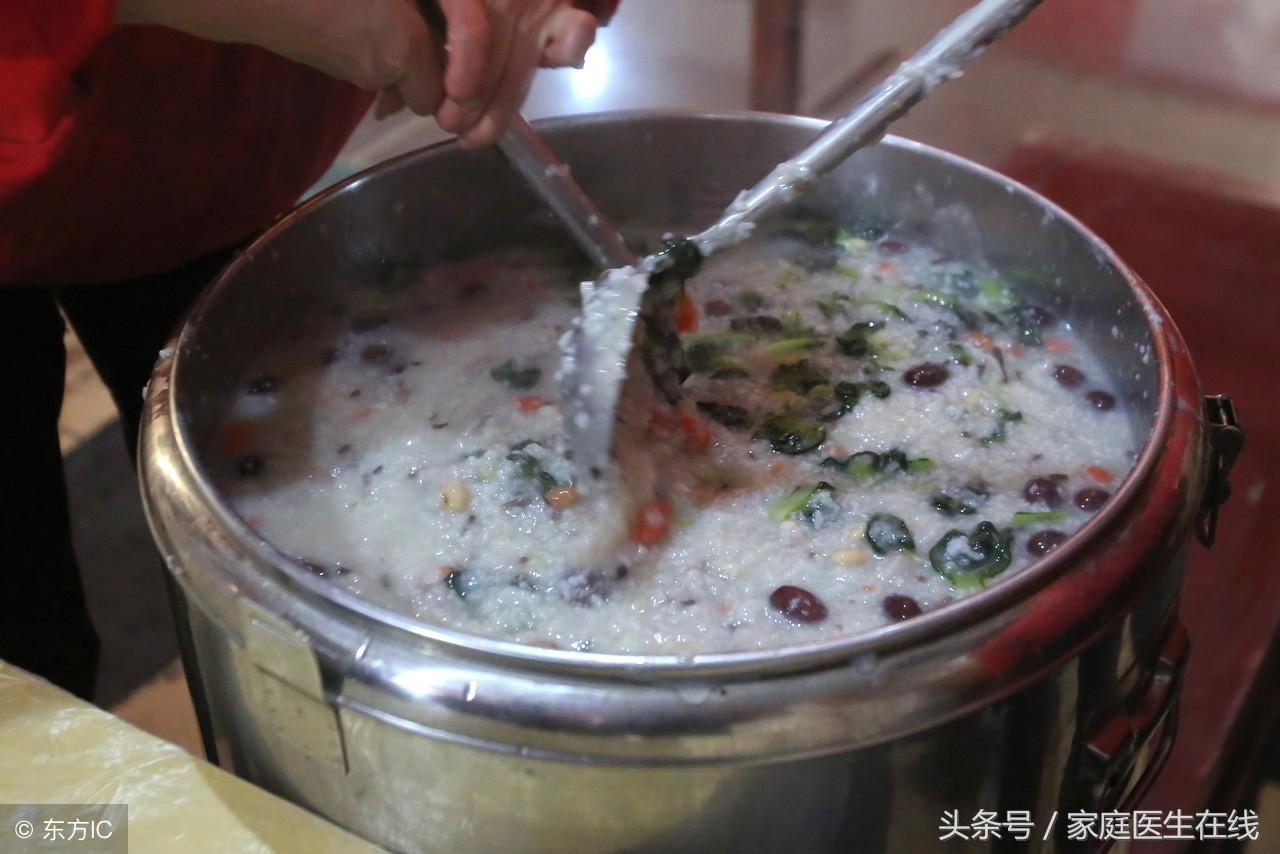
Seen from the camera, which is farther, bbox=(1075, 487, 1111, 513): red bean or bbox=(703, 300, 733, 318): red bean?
bbox=(703, 300, 733, 318): red bean

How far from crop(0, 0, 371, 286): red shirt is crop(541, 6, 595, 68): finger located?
1.23ft

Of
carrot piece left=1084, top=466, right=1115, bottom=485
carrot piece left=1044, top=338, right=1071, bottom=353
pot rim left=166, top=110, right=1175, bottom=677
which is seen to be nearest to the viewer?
pot rim left=166, top=110, right=1175, bottom=677

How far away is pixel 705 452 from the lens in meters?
1.38

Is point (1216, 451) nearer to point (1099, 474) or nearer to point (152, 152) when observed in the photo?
point (1099, 474)

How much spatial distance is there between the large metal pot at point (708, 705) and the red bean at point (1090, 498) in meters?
0.15

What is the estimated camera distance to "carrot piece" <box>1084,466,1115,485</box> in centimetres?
134

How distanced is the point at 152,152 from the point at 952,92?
245 centimetres

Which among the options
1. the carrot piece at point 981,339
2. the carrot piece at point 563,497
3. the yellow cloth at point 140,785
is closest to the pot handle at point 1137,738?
the carrot piece at point 981,339

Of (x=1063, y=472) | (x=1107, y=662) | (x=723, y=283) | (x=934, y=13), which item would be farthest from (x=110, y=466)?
(x=934, y=13)

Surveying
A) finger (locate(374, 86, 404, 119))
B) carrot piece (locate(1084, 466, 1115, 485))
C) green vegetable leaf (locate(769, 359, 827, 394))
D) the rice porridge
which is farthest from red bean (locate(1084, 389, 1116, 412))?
finger (locate(374, 86, 404, 119))

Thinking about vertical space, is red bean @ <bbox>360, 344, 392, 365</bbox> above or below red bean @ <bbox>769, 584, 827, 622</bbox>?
below

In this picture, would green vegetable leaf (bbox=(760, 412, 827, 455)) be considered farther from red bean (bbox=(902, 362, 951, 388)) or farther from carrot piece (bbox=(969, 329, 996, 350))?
carrot piece (bbox=(969, 329, 996, 350))

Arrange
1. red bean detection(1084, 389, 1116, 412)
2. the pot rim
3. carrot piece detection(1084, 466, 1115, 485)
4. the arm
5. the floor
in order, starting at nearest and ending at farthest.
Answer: the pot rim
the arm
carrot piece detection(1084, 466, 1115, 485)
red bean detection(1084, 389, 1116, 412)
the floor

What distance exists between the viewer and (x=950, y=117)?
3.19 meters
